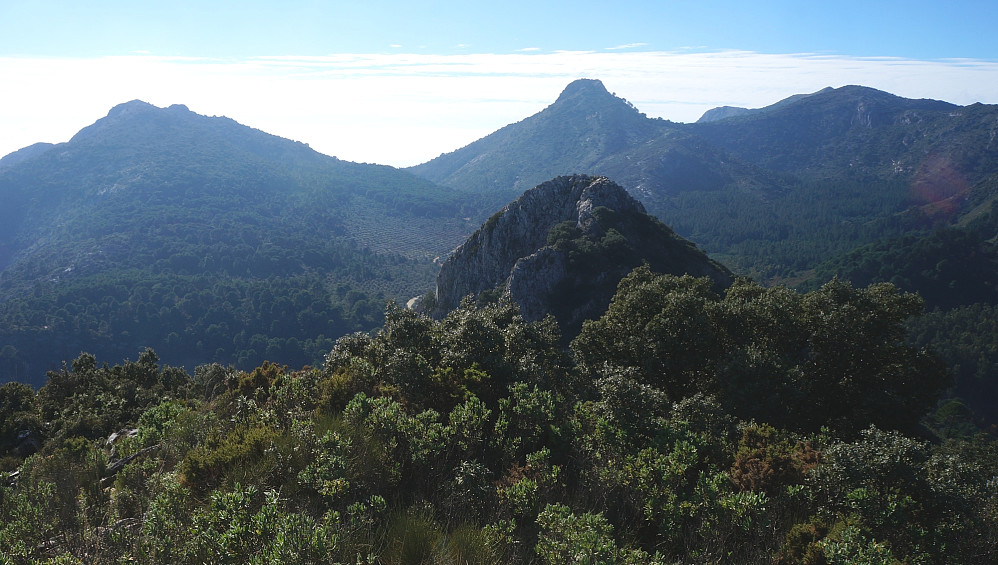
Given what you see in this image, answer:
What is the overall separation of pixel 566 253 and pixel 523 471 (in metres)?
48.1

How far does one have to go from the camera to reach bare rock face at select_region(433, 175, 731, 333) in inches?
2082

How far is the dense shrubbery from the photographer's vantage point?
6.06m

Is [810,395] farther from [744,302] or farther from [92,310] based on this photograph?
[92,310]

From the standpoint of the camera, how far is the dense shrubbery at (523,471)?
19.9ft

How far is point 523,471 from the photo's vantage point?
854 centimetres

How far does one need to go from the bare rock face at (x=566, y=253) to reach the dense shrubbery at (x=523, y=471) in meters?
36.7

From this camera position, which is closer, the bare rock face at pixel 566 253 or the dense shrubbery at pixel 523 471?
the dense shrubbery at pixel 523 471

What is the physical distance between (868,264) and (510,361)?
152145 millimetres

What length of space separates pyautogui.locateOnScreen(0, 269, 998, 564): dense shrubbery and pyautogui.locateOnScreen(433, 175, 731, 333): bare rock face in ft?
120

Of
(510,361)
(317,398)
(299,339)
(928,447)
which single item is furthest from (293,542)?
(299,339)

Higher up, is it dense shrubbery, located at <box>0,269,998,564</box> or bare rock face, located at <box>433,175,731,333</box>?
dense shrubbery, located at <box>0,269,998,564</box>

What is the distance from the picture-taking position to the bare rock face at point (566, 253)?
2082 inches

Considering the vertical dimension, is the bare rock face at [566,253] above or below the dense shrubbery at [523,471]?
below

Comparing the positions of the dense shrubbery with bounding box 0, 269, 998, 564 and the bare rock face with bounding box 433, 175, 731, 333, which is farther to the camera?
the bare rock face with bounding box 433, 175, 731, 333
